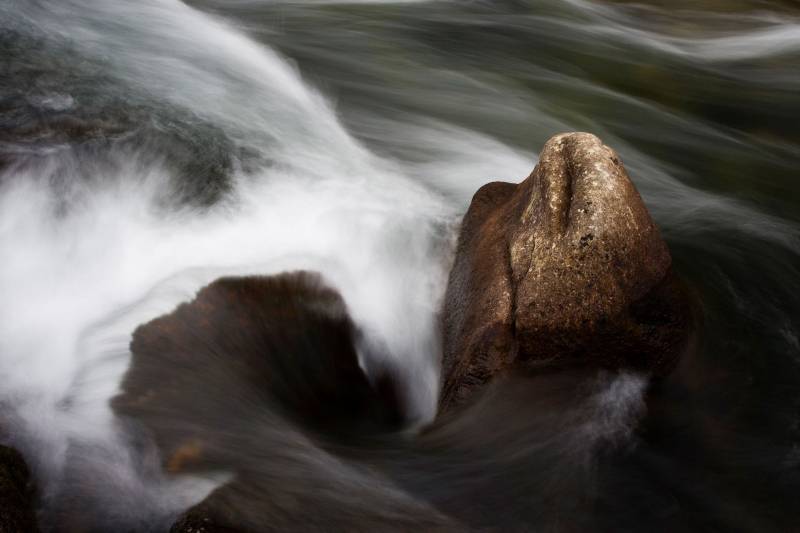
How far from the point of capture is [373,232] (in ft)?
15.3

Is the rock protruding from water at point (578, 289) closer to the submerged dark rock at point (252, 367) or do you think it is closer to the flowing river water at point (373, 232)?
the flowing river water at point (373, 232)

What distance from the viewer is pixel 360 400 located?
12.0ft

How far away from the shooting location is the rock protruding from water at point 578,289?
3.53 metres

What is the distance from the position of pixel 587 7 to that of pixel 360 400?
8.02m

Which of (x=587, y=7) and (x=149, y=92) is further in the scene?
(x=587, y=7)

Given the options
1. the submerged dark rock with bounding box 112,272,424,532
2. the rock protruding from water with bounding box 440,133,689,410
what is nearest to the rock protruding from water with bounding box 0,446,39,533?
the submerged dark rock with bounding box 112,272,424,532

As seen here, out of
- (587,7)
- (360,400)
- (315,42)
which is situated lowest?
(360,400)

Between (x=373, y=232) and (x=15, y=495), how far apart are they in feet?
8.77

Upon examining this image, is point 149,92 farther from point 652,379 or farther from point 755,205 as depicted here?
point 755,205

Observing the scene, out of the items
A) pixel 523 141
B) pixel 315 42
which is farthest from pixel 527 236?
pixel 315 42

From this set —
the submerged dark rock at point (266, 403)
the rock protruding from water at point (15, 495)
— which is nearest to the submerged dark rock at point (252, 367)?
the submerged dark rock at point (266, 403)

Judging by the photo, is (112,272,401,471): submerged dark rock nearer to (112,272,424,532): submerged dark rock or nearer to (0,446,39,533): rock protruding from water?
(112,272,424,532): submerged dark rock

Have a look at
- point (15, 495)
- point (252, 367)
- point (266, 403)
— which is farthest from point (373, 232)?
point (15, 495)

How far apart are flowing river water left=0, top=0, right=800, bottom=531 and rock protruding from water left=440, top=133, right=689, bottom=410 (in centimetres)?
15
